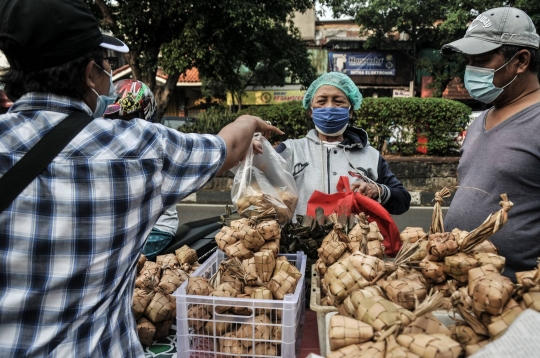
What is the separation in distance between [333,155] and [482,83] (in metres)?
0.88

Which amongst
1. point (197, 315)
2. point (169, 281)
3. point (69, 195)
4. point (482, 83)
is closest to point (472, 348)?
point (197, 315)

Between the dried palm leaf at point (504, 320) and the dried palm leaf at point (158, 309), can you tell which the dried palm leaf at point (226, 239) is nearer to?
the dried palm leaf at point (158, 309)

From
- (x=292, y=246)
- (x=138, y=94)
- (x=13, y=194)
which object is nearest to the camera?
(x=13, y=194)

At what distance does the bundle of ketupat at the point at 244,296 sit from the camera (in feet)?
4.34

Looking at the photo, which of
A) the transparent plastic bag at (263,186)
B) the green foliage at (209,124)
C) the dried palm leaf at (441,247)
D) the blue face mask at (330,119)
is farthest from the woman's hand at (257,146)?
the green foliage at (209,124)

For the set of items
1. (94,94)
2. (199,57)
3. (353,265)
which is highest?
(199,57)

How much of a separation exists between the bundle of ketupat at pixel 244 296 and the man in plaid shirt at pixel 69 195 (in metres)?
0.29

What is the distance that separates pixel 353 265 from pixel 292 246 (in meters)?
0.59

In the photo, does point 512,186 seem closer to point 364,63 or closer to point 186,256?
point 186,256

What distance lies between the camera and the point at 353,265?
4.26 feet

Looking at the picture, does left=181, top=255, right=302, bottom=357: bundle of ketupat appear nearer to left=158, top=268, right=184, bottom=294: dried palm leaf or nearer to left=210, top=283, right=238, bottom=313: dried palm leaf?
left=210, top=283, right=238, bottom=313: dried palm leaf

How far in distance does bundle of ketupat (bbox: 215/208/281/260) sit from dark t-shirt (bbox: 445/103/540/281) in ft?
2.94

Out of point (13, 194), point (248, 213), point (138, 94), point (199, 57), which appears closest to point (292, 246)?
point (248, 213)

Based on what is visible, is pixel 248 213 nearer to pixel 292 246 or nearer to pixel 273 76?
pixel 292 246
